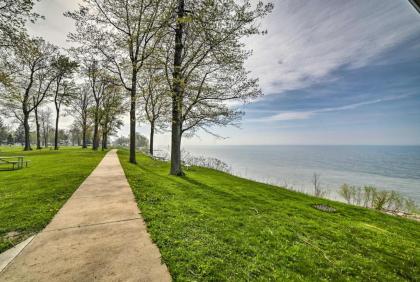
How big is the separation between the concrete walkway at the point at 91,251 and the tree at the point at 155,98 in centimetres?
698

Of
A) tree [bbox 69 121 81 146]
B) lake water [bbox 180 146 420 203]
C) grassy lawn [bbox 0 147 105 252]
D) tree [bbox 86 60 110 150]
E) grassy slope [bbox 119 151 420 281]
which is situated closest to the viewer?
grassy slope [bbox 119 151 420 281]

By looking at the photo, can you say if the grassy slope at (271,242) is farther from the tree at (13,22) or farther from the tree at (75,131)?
the tree at (75,131)

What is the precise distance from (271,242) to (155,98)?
14734mm

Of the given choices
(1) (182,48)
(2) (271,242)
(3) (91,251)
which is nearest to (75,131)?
(1) (182,48)

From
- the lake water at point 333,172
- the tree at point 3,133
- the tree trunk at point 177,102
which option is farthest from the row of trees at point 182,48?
the tree at point 3,133

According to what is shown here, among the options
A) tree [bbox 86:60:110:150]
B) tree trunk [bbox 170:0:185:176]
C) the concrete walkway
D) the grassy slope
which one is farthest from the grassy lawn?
tree [bbox 86:60:110:150]

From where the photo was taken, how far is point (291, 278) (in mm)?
2863

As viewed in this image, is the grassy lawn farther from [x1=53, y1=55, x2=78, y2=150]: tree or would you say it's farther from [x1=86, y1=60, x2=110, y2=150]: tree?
[x1=53, y1=55, x2=78, y2=150]: tree

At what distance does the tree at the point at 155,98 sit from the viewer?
11.1 metres

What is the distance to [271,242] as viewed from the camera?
12.8ft

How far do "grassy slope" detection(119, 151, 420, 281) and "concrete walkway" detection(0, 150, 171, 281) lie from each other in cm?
29

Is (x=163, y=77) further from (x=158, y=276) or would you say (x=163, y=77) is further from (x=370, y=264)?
(x=370, y=264)

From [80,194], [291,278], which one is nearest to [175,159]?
[80,194]

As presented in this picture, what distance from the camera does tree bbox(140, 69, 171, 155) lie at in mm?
11112
